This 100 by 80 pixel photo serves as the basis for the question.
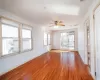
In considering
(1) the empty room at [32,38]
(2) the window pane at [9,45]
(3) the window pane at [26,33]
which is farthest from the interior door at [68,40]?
(2) the window pane at [9,45]

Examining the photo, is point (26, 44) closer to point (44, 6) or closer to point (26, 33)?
point (26, 33)

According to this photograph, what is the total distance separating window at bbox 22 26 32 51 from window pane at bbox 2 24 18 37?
0.71 m

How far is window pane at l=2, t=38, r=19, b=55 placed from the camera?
362 cm

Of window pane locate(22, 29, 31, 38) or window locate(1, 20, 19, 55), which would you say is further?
window pane locate(22, 29, 31, 38)

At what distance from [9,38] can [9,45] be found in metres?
0.30

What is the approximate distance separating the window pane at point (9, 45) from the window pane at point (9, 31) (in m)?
0.20

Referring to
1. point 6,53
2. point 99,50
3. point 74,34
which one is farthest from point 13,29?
point 74,34

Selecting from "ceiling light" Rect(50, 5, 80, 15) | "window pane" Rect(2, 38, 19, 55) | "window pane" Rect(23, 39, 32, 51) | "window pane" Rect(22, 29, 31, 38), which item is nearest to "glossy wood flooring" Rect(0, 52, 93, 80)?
"window pane" Rect(2, 38, 19, 55)

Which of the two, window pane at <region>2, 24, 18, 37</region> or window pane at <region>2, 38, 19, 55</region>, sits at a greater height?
window pane at <region>2, 24, 18, 37</region>

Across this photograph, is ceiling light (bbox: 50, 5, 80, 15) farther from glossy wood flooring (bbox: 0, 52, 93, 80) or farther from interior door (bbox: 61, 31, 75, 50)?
interior door (bbox: 61, 31, 75, 50)

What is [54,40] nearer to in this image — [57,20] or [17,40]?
[57,20]

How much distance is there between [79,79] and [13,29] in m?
3.36

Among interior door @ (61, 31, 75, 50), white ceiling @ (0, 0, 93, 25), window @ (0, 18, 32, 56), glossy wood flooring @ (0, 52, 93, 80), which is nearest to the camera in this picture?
white ceiling @ (0, 0, 93, 25)

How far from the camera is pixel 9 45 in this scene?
12.9 ft
